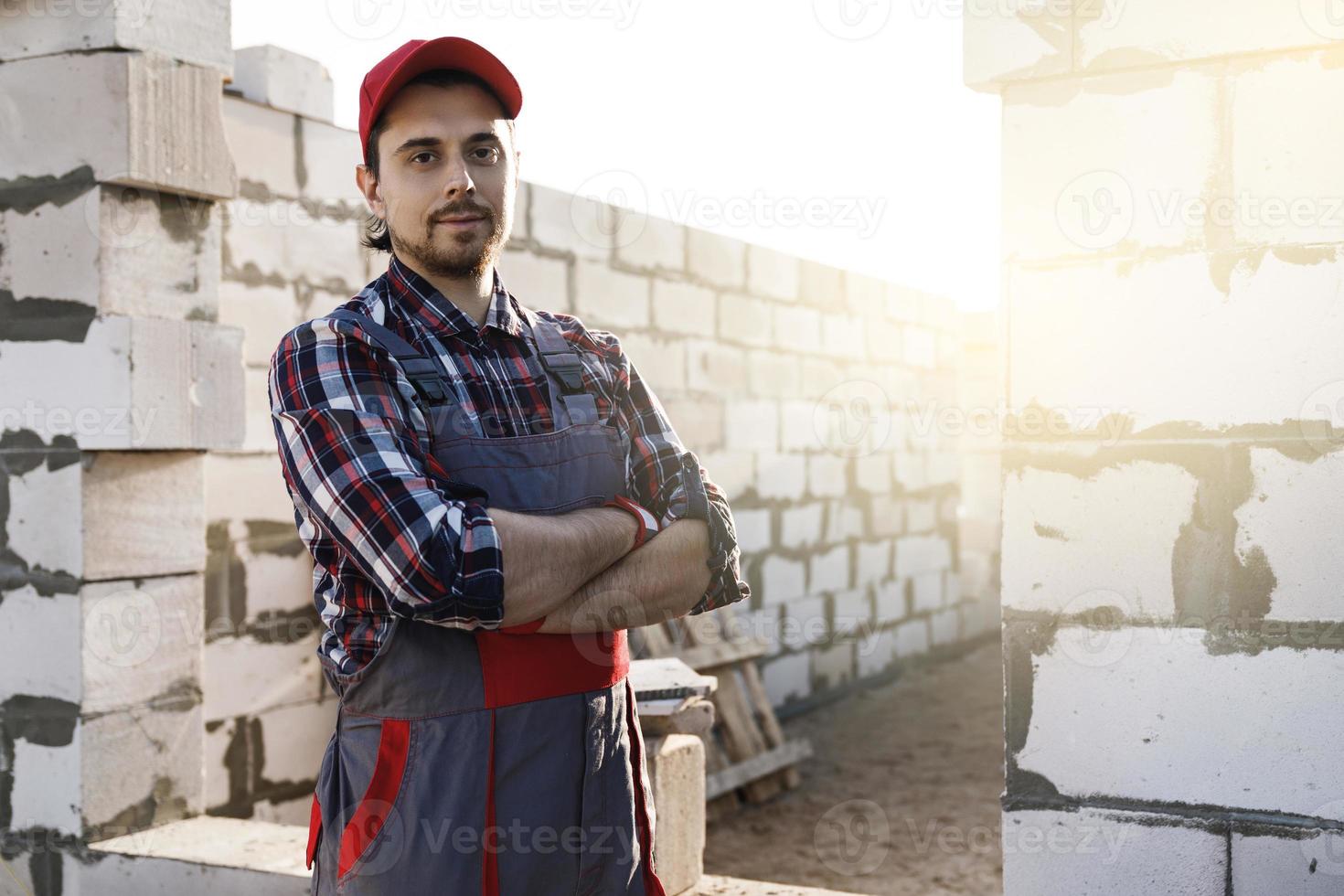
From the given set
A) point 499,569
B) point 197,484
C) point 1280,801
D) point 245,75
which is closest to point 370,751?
point 499,569

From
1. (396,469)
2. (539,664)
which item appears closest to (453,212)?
(396,469)

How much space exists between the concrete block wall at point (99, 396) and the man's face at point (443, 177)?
148 centimetres

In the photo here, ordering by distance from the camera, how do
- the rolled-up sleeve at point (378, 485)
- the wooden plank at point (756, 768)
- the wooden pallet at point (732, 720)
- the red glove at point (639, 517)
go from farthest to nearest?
the wooden pallet at point (732, 720)
the wooden plank at point (756, 768)
the red glove at point (639, 517)
the rolled-up sleeve at point (378, 485)

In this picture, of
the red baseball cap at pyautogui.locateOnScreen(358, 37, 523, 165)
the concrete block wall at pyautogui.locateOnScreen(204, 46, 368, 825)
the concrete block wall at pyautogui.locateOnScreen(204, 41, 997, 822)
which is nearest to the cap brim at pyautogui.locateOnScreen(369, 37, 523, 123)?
the red baseball cap at pyautogui.locateOnScreen(358, 37, 523, 165)

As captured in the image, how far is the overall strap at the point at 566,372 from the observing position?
1.99m

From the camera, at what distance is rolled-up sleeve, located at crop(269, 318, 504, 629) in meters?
1.69

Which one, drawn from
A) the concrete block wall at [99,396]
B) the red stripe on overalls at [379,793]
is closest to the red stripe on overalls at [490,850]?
the red stripe on overalls at [379,793]

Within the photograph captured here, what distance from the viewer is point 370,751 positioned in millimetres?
1780

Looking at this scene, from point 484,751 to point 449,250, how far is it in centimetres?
76

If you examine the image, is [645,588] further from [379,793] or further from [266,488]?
[266,488]

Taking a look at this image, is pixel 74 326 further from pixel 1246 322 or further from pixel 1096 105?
pixel 1246 322

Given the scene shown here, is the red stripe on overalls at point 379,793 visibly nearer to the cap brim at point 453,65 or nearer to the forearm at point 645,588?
the forearm at point 645,588

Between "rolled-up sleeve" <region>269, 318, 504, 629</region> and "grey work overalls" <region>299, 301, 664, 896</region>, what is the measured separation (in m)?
0.05

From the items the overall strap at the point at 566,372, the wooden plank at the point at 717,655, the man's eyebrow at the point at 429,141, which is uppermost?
the man's eyebrow at the point at 429,141
